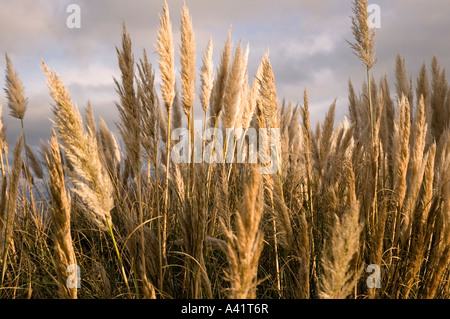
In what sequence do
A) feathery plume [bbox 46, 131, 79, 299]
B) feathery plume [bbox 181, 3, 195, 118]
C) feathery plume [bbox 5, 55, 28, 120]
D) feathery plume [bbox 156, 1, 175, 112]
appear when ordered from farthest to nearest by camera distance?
1. feathery plume [bbox 5, 55, 28, 120]
2. feathery plume [bbox 181, 3, 195, 118]
3. feathery plume [bbox 156, 1, 175, 112]
4. feathery plume [bbox 46, 131, 79, 299]

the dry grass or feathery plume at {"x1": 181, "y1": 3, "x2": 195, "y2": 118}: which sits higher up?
feathery plume at {"x1": 181, "y1": 3, "x2": 195, "y2": 118}

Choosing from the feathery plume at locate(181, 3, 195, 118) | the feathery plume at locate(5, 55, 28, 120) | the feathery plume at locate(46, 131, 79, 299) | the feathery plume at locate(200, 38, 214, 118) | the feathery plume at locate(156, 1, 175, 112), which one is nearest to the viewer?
the feathery plume at locate(46, 131, 79, 299)

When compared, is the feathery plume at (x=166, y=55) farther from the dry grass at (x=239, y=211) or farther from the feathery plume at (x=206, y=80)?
the feathery plume at (x=206, y=80)

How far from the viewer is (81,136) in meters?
1.66

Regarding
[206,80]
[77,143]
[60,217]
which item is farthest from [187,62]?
[60,217]

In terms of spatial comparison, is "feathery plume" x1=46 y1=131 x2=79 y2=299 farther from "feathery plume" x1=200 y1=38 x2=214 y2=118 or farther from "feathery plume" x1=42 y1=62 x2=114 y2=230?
"feathery plume" x1=200 y1=38 x2=214 y2=118

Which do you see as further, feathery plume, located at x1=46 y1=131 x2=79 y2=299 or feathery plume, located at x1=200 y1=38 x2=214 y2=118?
feathery plume, located at x1=200 y1=38 x2=214 y2=118

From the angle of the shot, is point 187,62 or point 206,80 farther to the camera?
point 206,80

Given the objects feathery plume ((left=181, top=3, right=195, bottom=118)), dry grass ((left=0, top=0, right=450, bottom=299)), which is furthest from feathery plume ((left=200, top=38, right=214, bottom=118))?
feathery plume ((left=181, top=3, right=195, bottom=118))

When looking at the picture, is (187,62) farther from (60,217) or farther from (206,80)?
(60,217)
